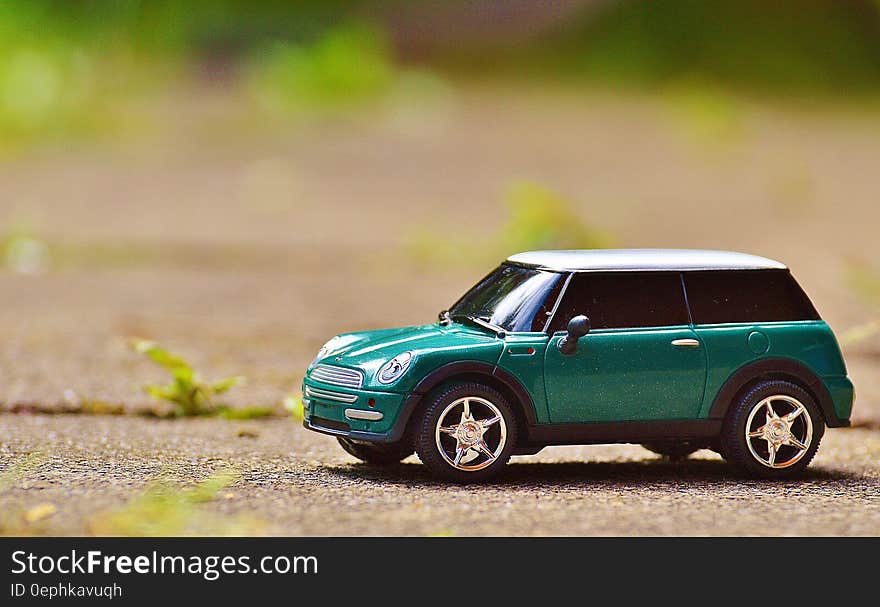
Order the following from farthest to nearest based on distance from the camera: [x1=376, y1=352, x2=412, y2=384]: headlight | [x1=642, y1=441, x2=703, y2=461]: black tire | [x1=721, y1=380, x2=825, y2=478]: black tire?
[x1=642, y1=441, x2=703, y2=461]: black tire, [x1=721, y1=380, x2=825, y2=478]: black tire, [x1=376, y1=352, x2=412, y2=384]: headlight

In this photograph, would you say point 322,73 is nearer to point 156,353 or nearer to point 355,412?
point 156,353

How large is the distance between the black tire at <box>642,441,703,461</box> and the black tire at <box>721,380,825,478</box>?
0.29m

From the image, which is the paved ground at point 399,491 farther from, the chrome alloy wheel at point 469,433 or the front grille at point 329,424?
the front grille at point 329,424

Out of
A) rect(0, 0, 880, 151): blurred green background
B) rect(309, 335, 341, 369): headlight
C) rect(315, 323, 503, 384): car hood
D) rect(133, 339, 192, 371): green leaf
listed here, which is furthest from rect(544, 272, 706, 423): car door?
rect(0, 0, 880, 151): blurred green background

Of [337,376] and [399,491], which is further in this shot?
[337,376]

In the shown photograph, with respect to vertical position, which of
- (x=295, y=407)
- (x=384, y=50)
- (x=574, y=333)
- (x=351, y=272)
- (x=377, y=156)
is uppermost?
(x=384, y=50)

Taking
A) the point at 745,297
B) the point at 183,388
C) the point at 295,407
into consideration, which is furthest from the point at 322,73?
the point at 745,297

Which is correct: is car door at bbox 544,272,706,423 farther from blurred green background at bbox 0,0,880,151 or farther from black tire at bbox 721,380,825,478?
blurred green background at bbox 0,0,880,151

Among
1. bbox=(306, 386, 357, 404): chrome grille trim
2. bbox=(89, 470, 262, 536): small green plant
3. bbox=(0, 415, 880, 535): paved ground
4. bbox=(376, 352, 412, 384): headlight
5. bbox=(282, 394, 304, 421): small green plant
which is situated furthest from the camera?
bbox=(282, 394, 304, 421): small green plant

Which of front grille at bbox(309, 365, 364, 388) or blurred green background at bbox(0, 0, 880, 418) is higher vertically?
blurred green background at bbox(0, 0, 880, 418)

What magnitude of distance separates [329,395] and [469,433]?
34.4 inches

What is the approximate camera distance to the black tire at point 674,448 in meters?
8.54

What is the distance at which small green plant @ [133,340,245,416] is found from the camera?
10.4 metres

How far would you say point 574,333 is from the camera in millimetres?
7914
